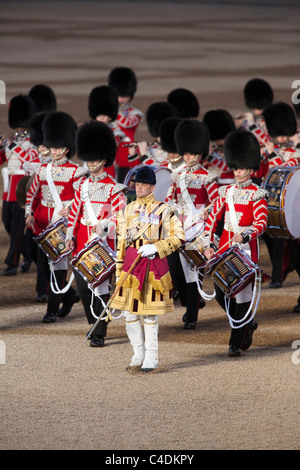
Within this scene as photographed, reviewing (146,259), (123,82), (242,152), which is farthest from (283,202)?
(123,82)

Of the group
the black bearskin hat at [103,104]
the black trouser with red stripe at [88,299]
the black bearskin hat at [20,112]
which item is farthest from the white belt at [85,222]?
the black bearskin hat at [103,104]

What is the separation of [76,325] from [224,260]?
4.41ft

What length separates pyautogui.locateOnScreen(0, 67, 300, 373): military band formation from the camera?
655cm

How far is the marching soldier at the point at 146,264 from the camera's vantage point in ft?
21.2

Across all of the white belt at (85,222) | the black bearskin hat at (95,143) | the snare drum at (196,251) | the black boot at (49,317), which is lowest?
the black boot at (49,317)

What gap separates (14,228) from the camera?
9.40 m

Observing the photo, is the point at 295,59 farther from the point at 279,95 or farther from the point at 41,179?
the point at 41,179

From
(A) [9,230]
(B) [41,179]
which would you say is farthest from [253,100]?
(B) [41,179]

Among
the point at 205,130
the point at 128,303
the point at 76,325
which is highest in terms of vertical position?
the point at 205,130

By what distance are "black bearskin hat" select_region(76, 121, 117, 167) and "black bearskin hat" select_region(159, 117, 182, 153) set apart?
1.18 meters

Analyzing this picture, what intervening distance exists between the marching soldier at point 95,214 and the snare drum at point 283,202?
1148 mm

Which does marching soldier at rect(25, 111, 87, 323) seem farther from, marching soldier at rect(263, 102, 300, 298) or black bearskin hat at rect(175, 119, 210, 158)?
marching soldier at rect(263, 102, 300, 298)

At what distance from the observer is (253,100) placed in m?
12.0

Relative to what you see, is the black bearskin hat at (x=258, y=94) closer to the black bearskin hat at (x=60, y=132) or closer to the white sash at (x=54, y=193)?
the black bearskin hat at (x=60, y=132)
